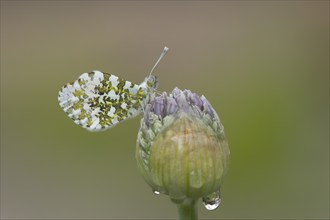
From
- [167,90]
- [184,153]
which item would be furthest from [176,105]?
[167,90]

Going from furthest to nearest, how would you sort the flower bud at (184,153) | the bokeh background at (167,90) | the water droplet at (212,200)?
1. the bokeh background at (167,90)
2. the water droplet at (212,200)
3. the flower bud at (184,153)

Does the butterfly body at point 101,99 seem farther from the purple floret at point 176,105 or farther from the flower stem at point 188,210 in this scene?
the flower stem at point 188,210

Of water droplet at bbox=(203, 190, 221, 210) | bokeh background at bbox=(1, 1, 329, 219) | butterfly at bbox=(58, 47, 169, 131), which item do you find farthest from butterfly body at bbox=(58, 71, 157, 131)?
bokeh background at bbox=(1, 1, 329, 219)

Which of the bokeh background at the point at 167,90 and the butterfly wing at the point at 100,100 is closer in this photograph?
the butterfly wing at the point at 100,100

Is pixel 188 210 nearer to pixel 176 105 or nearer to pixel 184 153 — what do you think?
pixel 184 153

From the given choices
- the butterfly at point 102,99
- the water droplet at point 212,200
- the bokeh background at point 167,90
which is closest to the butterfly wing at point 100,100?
the butterfly at point 102,99

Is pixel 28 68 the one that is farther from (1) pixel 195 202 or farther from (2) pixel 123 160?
(1) pixel 195 202
